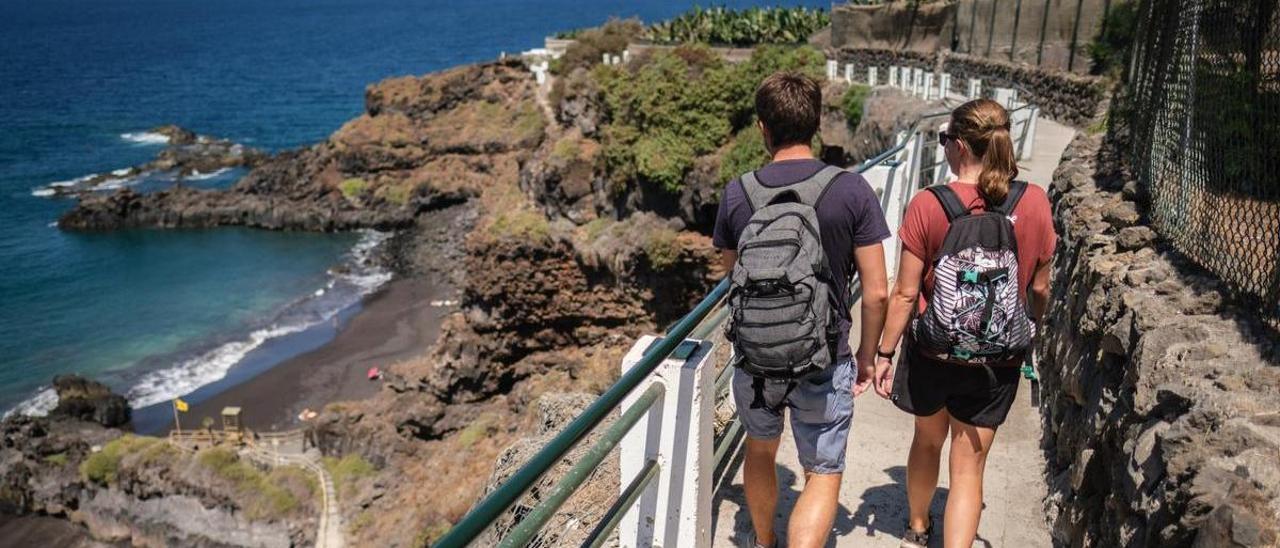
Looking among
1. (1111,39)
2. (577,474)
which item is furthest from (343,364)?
(577,474)

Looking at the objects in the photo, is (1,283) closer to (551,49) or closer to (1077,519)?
(551,49)

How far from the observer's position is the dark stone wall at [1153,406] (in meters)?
2.57

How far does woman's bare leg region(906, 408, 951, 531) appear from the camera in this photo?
13.1ft

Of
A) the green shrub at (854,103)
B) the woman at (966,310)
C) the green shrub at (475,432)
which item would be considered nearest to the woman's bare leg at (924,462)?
the woman at (966,310)

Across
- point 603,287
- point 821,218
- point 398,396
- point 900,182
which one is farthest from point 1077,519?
point 398,396

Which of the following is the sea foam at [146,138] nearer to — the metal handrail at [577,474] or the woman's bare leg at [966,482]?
the metal handrail at [577,474]

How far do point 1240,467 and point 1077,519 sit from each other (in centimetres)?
170

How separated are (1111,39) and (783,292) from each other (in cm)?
2042

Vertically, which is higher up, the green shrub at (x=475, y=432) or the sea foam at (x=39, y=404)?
the green shrub at (x=475, y=432)

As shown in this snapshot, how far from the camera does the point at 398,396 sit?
26828 mm

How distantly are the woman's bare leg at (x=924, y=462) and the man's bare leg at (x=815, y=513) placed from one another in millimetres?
582

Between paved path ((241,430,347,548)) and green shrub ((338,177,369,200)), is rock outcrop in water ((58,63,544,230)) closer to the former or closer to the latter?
green shrub ((338,177,369,200))

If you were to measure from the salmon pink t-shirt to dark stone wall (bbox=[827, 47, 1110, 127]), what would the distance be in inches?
493

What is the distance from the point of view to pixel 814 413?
11.8ft
